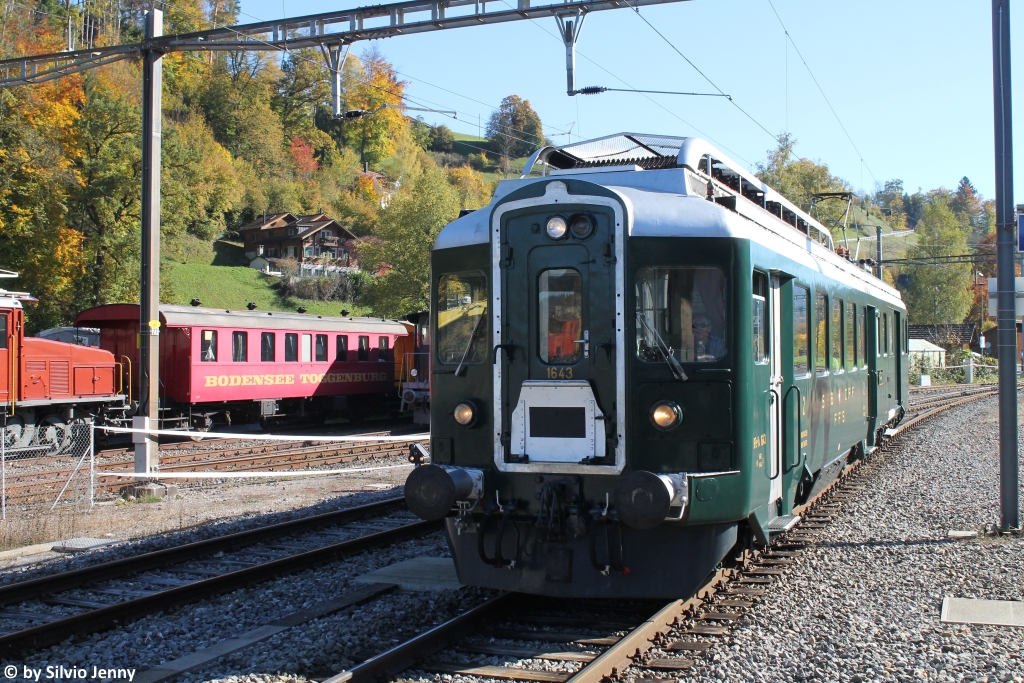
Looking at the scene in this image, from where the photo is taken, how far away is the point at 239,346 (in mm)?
22953

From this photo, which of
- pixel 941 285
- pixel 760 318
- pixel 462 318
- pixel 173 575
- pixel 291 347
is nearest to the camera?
pixel 760 318

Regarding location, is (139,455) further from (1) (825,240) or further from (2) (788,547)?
(1) (825,240)

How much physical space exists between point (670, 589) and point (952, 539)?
15.0 feet

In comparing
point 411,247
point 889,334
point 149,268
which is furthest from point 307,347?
point 889,334

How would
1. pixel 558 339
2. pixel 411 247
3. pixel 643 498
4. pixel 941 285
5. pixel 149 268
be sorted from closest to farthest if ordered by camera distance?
1. pixel 643 498
2. pixel 558 339
3. pixel 149 268
4. pixel 411 247
5. pixel 941 285

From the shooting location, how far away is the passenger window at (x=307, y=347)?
24.9m

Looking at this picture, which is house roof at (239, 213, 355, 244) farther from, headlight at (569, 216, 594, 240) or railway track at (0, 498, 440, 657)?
headlight at (569, 216, 594, 240)

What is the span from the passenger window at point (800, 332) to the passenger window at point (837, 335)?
1491 millimetres

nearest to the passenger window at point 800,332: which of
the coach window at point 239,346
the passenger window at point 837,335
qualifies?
the passenger window at point 837,335

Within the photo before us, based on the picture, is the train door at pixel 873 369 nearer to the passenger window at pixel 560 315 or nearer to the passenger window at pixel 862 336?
the passenger window at pixel 862 336

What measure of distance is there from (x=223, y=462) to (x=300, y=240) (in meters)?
55.1

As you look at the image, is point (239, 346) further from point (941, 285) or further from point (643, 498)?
point (941, 285)

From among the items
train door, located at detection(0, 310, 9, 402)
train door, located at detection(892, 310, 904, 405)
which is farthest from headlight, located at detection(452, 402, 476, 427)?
train door, located at detection(0, 310, 9, 402)

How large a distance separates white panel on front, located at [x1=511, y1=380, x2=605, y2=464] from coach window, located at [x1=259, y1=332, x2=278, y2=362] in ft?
59.8
